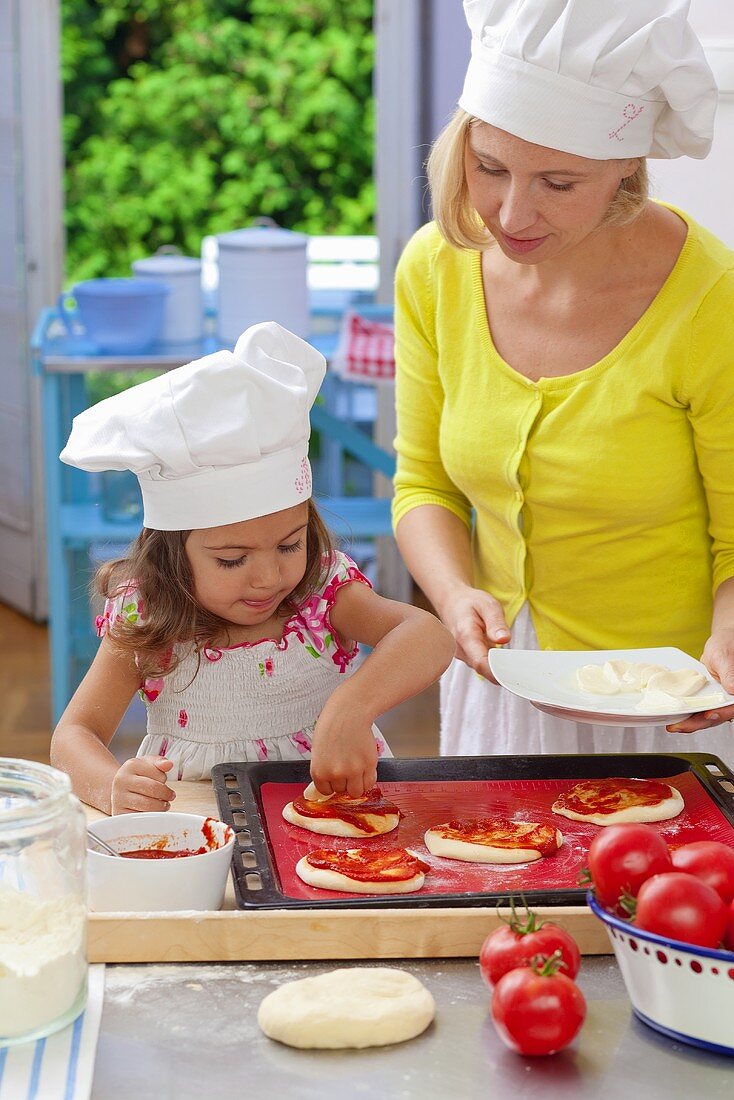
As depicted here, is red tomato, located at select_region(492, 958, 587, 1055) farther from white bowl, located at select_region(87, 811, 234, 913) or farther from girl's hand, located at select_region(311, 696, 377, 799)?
girl's hand, located at select_region(311, 696, 377, 799)

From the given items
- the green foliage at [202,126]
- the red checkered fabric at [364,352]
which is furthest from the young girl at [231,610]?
the green foliage at [202,126]

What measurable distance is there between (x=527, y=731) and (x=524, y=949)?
896 mm

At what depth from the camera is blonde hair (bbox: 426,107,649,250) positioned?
5.78 feet

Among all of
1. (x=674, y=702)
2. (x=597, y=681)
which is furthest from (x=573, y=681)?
(x=674, y=702)

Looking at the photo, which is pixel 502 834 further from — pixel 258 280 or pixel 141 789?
pixel 258 280

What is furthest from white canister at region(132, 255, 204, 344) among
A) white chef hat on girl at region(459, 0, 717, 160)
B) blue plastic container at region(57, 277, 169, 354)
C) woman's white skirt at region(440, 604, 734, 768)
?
white chef hat on girl at region(459, 0, 717, 160)

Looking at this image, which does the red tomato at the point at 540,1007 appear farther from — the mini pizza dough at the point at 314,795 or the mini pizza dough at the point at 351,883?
the mini pizza dough at the point at 314,795

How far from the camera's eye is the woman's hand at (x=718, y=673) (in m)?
1.65

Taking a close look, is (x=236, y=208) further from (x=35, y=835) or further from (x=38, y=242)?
(x=35, y=835)

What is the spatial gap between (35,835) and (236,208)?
6.63 metres

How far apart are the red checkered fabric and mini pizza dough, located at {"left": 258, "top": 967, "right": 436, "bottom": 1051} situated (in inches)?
113

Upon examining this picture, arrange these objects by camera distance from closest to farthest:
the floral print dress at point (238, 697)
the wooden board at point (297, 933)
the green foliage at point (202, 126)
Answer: the wooden board at point (297, 933) < the floral print dress at point (238, 697) < the green foliage at point (202, 126)

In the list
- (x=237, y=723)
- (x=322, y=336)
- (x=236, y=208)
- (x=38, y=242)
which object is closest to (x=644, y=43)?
(x=237, y=723)

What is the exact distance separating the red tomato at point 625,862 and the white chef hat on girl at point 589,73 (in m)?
0.87
